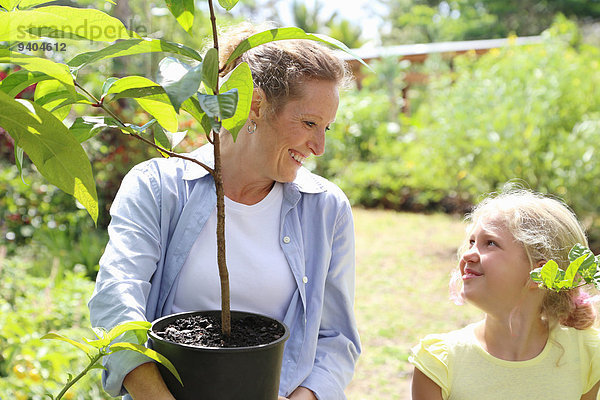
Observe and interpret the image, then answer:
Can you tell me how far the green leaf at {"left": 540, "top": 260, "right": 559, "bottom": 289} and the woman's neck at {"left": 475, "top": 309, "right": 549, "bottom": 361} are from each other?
2.65 ft

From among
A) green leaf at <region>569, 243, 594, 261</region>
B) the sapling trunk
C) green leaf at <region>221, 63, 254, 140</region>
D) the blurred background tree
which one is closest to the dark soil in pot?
the sapling trunk

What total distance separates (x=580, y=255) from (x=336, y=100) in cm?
81

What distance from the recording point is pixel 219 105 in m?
0.78

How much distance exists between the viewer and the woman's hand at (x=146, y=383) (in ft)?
3.81

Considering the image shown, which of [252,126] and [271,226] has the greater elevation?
[252,126]

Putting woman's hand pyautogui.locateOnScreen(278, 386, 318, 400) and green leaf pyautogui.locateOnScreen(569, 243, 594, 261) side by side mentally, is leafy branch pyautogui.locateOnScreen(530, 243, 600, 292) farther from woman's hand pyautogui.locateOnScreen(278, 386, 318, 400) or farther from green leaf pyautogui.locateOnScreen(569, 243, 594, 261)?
woman's hand pyautogui.locateOnScreen(278, 386, 318, 400)

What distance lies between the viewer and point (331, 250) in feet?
5.58

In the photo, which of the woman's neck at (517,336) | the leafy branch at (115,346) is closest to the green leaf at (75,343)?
the leafy branch at (115,346)

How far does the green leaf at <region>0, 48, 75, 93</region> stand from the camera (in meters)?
0.82

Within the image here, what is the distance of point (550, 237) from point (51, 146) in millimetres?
1312

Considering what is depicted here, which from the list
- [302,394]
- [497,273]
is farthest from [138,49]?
[497,273]

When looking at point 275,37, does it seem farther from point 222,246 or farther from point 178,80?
point 222,246

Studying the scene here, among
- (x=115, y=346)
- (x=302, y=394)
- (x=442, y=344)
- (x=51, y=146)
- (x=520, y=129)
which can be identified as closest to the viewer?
(x=51, y=146)

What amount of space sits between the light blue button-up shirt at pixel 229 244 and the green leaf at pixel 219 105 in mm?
640
